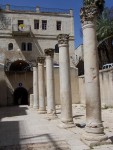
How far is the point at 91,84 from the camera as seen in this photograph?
28.7 feet

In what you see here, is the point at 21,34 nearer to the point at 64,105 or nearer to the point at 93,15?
the point at 64,105

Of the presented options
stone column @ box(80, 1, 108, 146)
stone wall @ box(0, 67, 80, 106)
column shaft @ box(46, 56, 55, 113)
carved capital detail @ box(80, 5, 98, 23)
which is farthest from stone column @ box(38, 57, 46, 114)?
stone wall @ box(0, 67, 80, 106)

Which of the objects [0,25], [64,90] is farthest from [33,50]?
[64,90]

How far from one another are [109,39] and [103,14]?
353cm

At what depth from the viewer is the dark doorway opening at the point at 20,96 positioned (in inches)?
1465

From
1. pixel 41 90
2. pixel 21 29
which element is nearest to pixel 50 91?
pixel 41 90

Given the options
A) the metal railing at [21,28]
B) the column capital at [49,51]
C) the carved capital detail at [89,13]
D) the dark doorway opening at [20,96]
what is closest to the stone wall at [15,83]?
the dark doorway opening at [20,96]

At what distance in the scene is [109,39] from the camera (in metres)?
35.6

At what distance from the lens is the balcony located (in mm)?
40397

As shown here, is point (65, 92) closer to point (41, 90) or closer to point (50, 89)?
point (50, 89)

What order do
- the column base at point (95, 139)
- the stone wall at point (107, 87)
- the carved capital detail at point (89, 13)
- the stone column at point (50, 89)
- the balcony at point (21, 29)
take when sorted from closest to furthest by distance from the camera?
the column base at point (95, 139)
the carved capital detail at point (89, 13)
the stone column at point (50, 89)
the stone wall at point (107, 87)
the balcony at point (21, 29)

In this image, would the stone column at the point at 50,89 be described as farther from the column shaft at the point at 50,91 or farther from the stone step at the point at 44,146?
the stone step at the point at 44,146

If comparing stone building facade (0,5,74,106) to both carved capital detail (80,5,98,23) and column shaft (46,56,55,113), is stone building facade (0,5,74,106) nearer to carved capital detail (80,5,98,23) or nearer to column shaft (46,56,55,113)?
column shaft (46,56,55,113)

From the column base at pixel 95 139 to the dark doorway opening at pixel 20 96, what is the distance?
94.2 ft
